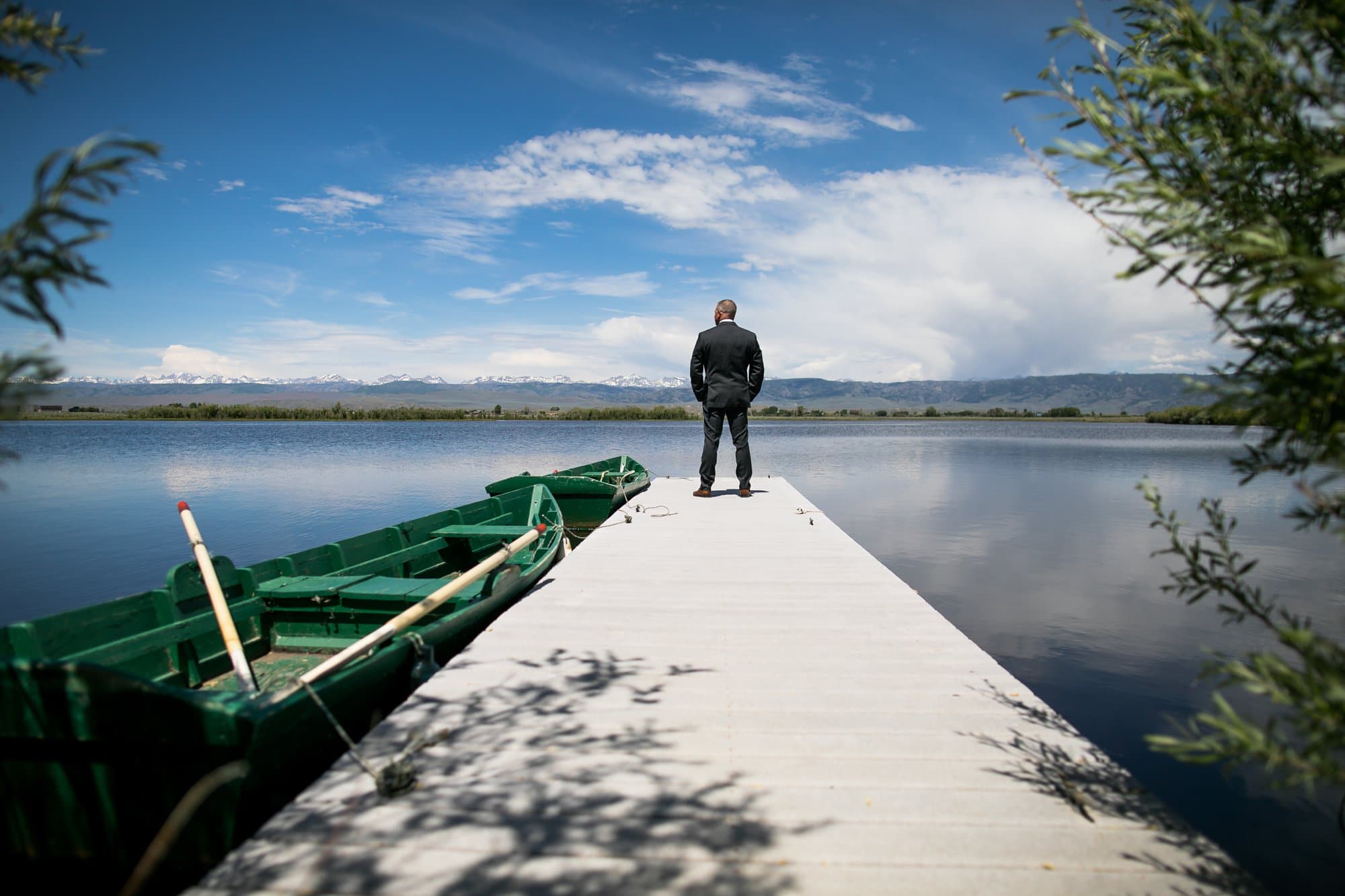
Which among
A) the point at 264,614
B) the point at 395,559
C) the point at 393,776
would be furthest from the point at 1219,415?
the point at 395,559

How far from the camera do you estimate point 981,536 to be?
1442cm

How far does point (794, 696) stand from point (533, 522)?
563 centimetres

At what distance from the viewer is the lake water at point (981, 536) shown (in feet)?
18.5

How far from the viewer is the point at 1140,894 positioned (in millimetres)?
2193

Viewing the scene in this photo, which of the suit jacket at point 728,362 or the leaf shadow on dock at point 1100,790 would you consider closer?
the leaf shadow on dock at point 1100,790

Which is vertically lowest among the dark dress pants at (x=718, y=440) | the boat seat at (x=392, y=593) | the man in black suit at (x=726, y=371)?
the boat seat at (x=392, y=593)

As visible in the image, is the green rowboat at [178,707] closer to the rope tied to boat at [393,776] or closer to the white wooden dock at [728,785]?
the white wooden dock at [728,785]

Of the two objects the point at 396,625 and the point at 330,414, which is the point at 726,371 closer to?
the point at 396,625

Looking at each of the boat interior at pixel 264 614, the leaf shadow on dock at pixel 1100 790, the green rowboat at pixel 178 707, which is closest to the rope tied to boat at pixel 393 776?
the green rowboat at pixel 178 707

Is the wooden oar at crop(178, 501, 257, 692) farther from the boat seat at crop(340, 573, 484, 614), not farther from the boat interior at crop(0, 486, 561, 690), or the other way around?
the boat seat at crop(340, 573, 484, 614)

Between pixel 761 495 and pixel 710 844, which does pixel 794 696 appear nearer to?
pixel 710 844

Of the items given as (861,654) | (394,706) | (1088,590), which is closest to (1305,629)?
(861,654)

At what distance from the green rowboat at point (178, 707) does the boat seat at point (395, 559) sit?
1.83ft

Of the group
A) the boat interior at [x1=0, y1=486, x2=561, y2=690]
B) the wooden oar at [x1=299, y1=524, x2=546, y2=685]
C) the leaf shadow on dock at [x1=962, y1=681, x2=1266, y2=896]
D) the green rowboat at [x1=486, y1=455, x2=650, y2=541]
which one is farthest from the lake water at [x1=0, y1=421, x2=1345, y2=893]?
the green rowboat at [x1=486, y1=455, x2=650, y2=541]
